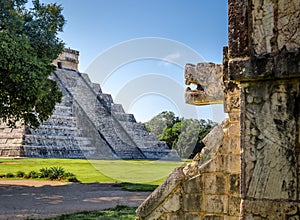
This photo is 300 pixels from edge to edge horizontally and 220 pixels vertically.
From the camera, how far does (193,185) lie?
3.96 m

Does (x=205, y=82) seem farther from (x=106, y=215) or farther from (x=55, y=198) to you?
(x=55, y=198)

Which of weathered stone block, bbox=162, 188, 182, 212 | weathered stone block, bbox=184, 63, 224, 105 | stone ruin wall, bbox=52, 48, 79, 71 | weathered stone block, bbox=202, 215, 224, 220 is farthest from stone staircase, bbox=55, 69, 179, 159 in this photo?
weathered stone block, bbox=202, 215, 224, 220

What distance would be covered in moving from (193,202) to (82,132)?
33.8m

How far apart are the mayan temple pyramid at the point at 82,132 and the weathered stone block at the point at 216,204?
84.2 feet

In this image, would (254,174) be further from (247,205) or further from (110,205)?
(110,205)

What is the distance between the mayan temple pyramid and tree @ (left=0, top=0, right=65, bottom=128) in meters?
13.0

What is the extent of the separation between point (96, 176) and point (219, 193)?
51.9 ft

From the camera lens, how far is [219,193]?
150 inches

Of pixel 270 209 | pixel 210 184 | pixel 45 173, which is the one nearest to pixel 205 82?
pixel 210 184

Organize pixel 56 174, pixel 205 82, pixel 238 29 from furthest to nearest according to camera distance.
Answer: pixel 56 174 < pixel 205 82 < pixel 238 29

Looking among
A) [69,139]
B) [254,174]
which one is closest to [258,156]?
[254,174]

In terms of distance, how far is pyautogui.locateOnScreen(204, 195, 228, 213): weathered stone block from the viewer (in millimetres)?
3789

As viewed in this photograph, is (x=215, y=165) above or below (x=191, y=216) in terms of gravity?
above

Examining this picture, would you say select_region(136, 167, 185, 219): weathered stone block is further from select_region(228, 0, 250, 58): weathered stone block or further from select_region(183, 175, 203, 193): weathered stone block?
select_region(228, 0, 250, 58): weathered stone block
